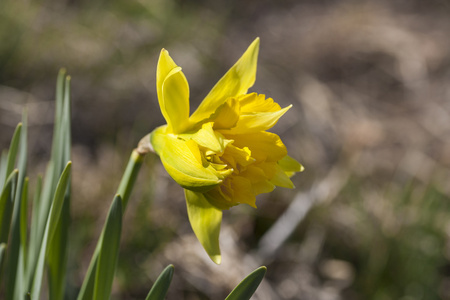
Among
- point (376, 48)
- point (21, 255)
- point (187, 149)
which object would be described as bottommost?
point (21, 255)

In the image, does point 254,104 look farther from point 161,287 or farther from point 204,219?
point 161,287

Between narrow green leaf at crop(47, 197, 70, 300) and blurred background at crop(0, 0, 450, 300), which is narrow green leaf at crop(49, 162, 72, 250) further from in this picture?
blurred background at crop(0, 0, 450, 300)

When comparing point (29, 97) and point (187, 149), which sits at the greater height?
point (29, 97)

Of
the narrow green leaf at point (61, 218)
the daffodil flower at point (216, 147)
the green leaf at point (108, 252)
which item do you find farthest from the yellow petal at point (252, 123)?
the narrow green leaf at point (61, 218)

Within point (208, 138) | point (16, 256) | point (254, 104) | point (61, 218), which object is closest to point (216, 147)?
point (208, 138)

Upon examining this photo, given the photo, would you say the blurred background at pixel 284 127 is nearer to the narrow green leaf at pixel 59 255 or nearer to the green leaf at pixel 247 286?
the narrow green leaf at pixel 59 255

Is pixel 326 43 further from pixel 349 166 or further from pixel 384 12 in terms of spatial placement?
pixel 349 166

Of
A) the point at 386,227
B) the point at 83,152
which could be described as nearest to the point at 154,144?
the point at 386,227
